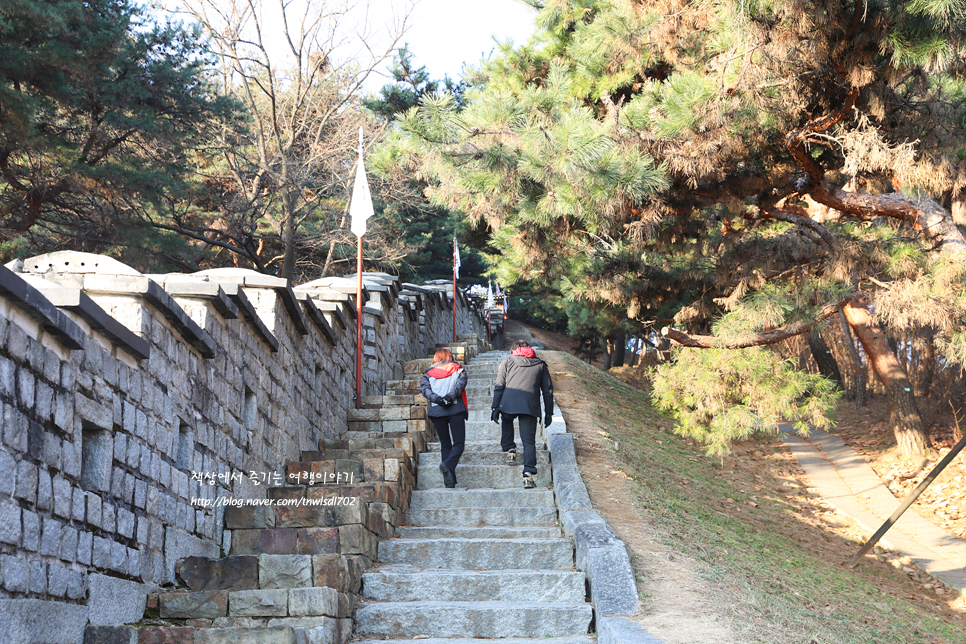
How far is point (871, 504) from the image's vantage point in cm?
1226

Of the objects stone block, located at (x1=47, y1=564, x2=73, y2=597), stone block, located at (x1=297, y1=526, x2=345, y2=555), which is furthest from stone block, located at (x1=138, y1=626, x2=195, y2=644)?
stone block, located at (x1=297, y1=526, x2=345, y2=555)

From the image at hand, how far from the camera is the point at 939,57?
6480 mm

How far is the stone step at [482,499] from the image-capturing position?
25.0 feet

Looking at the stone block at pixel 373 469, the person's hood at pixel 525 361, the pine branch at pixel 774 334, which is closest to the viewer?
the stone block at pixel 373 469

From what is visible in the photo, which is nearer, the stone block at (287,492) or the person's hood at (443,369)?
the stone block at (287,492)

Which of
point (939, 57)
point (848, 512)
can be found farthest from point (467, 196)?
point (848, 512)

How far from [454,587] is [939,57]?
5609 mm

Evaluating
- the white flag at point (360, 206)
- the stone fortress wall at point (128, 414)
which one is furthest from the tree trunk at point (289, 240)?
the stone fortress wall at point (128, 414)

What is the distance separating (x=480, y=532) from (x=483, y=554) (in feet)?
1.74

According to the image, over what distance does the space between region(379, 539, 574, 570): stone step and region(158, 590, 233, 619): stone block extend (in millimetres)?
1755

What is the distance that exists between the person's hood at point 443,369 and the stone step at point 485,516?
1.30 metres

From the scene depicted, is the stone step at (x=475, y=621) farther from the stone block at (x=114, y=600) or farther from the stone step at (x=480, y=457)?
the stone step at (x=480, y=457)

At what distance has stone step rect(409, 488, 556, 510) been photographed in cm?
763

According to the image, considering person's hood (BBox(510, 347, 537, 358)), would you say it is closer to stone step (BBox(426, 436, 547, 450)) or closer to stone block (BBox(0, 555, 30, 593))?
stone step (BBox(426, 436, 547, 450))
